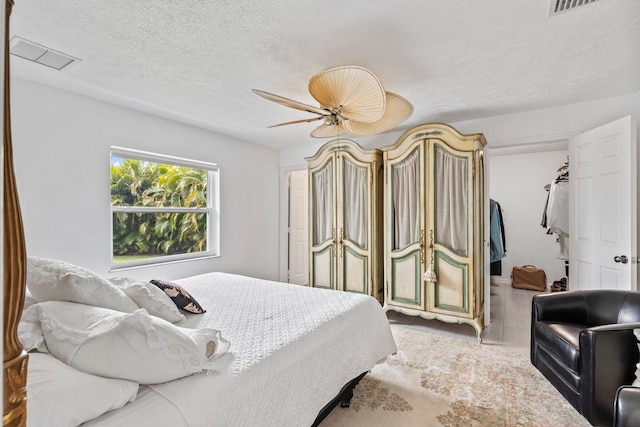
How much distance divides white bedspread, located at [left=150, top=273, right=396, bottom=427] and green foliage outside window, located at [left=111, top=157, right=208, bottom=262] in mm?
1134

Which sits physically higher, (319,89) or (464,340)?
(319,89)

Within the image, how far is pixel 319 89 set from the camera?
199cm

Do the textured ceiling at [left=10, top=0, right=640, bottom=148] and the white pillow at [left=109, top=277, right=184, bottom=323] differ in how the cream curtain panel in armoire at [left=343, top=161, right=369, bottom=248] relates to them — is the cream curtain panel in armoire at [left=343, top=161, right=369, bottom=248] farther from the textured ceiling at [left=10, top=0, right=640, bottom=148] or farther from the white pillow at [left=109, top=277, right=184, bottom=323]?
the white pillow at [left=109, top=277, right=184, bottom=323]

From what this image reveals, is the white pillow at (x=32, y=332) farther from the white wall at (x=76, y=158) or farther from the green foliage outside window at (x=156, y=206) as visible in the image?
Answer: the green foliage outside window at (x=156, y=206)

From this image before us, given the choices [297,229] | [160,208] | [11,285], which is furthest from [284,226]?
[11,285]

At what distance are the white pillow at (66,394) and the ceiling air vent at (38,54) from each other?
200cm

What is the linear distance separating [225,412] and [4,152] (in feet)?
3.52

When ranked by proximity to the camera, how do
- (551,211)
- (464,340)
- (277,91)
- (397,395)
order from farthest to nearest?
(551,211) → (464,340) → (277,91) → (397,395)

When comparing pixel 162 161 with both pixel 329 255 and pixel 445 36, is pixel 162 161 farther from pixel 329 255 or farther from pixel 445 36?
pixel 445 36

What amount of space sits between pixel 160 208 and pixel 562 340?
3811 millimetres

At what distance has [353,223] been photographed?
398cm

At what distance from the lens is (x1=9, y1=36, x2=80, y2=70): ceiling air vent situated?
202 cm

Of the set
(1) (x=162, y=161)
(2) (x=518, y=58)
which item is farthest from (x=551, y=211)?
(1) (x=162, y=161)

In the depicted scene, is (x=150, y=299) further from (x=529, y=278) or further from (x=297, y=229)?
(x=529, y=278)
